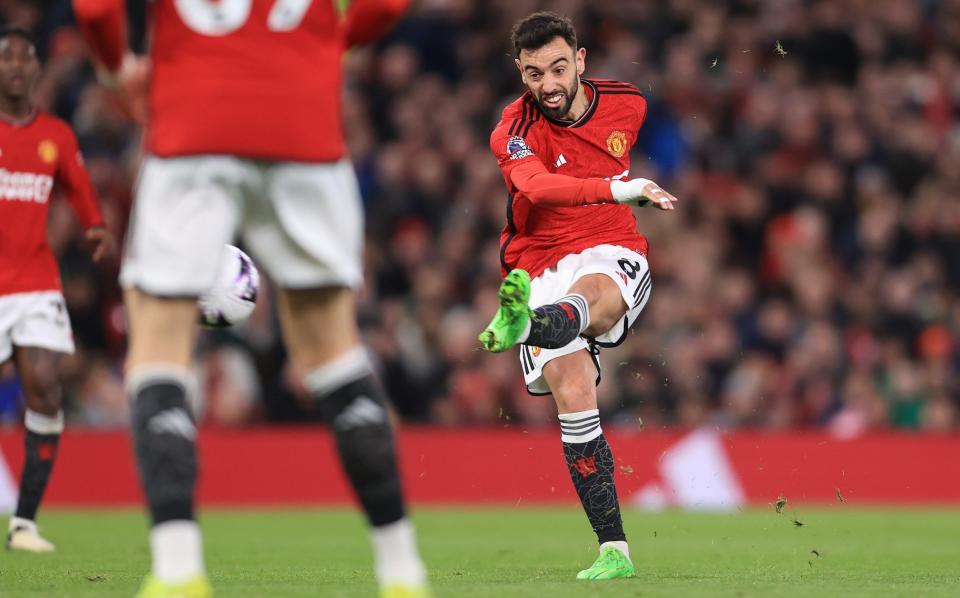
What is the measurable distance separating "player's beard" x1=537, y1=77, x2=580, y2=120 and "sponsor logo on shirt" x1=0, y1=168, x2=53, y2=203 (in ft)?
10.4

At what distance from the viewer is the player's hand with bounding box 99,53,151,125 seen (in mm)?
4336

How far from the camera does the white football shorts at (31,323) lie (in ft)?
27.6

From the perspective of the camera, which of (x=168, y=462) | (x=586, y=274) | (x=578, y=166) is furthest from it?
(x=578, y=166)

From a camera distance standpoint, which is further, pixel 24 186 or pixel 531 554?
pixel 24 186

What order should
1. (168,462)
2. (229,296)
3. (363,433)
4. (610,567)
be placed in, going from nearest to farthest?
(168,462) → (363,433) → (229,296) → (610,567)

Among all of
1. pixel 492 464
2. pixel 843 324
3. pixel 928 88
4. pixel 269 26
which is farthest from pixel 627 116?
pixel 928 88

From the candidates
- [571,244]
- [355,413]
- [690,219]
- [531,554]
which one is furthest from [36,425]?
[690,219]

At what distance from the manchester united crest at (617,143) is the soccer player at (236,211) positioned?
→ 113 inches

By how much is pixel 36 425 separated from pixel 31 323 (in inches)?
23.3

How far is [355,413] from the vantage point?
4.36 m

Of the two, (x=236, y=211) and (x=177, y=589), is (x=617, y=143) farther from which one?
(x=177, y=589)

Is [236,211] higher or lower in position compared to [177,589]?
higher

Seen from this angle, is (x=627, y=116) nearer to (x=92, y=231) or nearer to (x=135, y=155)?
(x=92, y=231)

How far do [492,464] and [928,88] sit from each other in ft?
22.7
